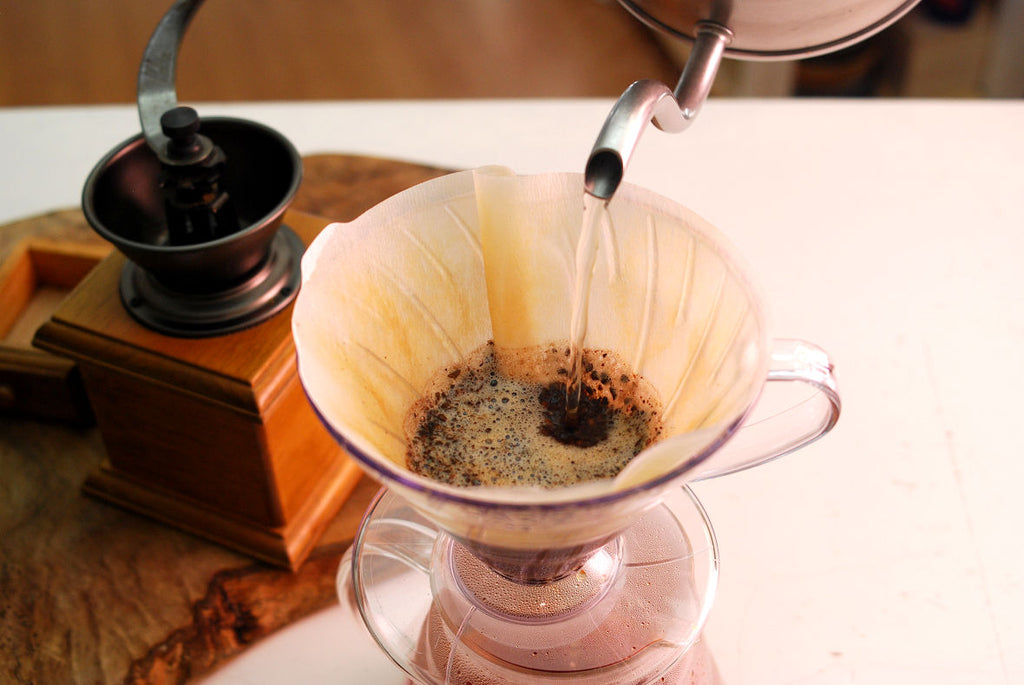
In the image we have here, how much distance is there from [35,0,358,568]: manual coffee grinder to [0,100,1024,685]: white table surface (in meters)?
0.11

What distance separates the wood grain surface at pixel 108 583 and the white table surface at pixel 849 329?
35 mm

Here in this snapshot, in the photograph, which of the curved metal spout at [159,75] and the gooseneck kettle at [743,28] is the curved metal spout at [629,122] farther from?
the curved metal spout at [159,75]

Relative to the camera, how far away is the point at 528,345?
576mm

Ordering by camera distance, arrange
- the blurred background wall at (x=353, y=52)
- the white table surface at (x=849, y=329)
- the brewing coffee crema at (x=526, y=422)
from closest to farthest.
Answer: the brewing coffee crema at (x=526, y=422) < the white table surface at (x=849, y=329) < the blurred background wall at (x=353, y=52)

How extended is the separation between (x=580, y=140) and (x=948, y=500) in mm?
509

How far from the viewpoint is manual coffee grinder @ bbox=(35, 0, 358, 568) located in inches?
23.2

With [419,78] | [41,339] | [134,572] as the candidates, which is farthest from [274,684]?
[419,78]

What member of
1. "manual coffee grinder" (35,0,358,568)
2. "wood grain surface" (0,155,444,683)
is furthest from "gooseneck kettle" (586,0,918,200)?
"wood grain surface" (0,155,444,683)

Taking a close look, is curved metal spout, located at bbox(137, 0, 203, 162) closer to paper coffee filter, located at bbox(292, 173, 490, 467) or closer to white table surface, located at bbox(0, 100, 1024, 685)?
paper coffee filter, located at bbox(292, 173, 490, 467)

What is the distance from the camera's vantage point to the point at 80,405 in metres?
0.75

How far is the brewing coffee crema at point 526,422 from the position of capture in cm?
52

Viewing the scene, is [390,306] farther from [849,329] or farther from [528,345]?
[849,329]

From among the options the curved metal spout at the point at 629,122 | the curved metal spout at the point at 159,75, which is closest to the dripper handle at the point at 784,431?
the curved metal spout at the point at 629,122

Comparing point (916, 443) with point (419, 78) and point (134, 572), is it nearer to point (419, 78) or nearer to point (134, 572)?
point (134, 572)
